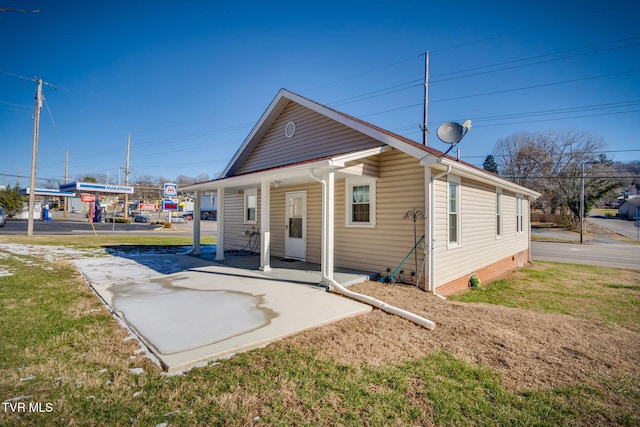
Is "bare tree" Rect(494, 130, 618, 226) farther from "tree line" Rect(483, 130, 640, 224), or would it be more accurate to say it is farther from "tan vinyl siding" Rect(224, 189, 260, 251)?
"tan vinyl siding" Rect(224, 189, 260, 251)

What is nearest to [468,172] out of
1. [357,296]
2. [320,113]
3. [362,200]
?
[362,200]

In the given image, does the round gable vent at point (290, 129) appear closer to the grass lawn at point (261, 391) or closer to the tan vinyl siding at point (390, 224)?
the tan vinyl siding at point (390, 224)

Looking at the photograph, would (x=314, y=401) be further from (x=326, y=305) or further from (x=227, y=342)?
(x=326, y=305)

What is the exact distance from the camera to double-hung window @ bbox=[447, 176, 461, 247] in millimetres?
7615

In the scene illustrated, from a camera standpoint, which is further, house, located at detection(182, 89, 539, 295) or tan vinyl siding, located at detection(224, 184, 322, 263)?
tan vinyl siding, located at detection(224, 184, 322, 263)

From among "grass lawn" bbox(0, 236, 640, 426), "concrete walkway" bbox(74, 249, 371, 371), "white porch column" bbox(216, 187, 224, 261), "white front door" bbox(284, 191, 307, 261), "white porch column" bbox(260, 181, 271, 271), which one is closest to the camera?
"grass lawn" bbox(0, 236, 640, 426)

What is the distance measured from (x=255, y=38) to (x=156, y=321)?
1350 cm

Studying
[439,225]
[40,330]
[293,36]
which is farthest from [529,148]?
[40,330]

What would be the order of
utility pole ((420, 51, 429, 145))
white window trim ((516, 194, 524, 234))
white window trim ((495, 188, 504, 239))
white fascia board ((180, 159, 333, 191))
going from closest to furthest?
white fascia board ((180, 159, 333, 191)) → white window trim ((495, 188, 504, 239)) → white window trim ((516, 194, 524, 234)) → utility pole ((420, 51, 429, 145))

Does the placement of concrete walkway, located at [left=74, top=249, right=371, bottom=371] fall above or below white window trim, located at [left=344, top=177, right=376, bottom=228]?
below

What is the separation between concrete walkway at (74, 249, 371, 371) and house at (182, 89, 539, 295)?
0.99 metres

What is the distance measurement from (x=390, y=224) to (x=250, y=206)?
6.48 m

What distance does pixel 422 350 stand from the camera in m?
3.71

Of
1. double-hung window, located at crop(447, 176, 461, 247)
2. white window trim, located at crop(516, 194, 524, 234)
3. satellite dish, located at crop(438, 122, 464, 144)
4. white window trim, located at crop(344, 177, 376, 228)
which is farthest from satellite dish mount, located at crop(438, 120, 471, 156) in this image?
white window trim, located at crop(516, 194, 524, 234)
